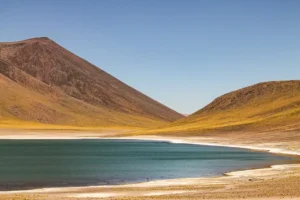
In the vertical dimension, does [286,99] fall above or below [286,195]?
above

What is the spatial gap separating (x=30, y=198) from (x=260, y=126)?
374 ft

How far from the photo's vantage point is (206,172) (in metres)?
57.3

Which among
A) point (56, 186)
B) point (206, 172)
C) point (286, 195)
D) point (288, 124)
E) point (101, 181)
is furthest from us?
point (288, 124)

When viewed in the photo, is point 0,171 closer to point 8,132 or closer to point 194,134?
point 194,134

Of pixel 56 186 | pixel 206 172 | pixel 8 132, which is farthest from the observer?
pixel 8 132

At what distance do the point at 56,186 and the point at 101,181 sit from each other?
5173mm

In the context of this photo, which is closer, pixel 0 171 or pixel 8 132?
pixel 0 171

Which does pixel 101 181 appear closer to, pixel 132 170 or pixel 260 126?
pixel 132 170

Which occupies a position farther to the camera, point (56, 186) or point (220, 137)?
point (220, 137)

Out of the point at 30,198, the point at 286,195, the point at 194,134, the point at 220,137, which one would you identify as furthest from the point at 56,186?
the point at 194,134

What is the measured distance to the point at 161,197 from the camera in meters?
33.7

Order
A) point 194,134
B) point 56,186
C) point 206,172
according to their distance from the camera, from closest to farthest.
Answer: point 56,186 < point 206,172 < point 194,134

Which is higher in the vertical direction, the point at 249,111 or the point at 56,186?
the point at 249,111

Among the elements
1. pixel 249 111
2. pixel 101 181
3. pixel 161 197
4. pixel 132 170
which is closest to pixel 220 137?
pixel 249 111
